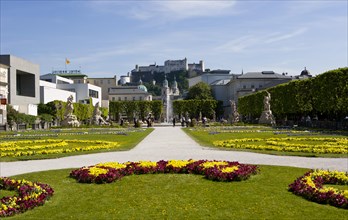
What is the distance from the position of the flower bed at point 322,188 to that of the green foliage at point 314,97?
117ft

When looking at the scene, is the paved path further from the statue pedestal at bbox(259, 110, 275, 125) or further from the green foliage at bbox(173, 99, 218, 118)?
the green foliage at bbox(173, 99, 218, 118)

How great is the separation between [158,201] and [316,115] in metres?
51.6

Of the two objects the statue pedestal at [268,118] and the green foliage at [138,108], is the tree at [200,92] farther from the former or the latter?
the statue pedestal at [268,118]

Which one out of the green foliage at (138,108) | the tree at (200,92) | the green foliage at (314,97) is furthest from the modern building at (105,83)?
the green foliage at (314,97)

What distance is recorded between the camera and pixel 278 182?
1185cm

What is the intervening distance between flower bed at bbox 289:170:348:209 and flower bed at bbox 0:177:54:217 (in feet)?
19.7

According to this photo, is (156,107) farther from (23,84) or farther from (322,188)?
(322,188)

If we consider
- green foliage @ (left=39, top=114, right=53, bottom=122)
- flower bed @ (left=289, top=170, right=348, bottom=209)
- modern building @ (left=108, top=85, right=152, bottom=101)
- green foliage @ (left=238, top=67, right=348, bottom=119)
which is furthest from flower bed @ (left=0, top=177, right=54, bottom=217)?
modern building @ (left=108, top=85, right=152, bottom=101)

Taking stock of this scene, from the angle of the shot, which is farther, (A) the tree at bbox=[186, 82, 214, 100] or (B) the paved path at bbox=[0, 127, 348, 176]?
(A) the tree at bbox=[186, 82, 214, 100]

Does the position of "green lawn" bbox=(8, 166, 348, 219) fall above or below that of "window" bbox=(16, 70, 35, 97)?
below

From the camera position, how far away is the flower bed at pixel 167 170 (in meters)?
12.1

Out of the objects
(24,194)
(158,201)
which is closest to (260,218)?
(158,201)

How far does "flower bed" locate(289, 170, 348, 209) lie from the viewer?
9.11 meters

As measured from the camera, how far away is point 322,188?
10109 mm
